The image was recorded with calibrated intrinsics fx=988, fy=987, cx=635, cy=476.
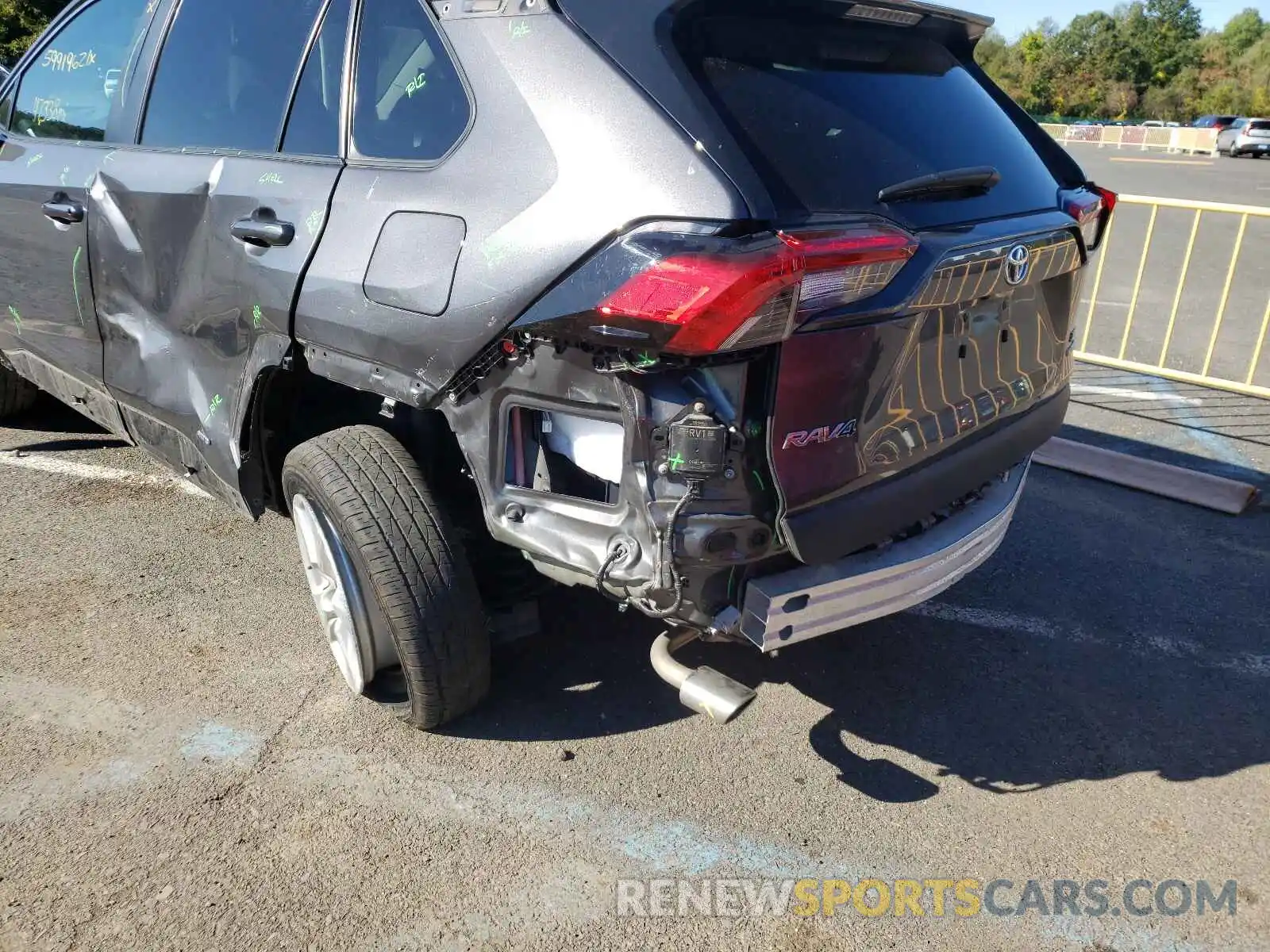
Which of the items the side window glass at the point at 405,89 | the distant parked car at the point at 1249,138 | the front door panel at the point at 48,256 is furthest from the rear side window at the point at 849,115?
the distant parked car at the point at 1249,138

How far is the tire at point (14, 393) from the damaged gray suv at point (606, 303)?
222cm

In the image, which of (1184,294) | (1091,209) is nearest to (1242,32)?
(1184,294)

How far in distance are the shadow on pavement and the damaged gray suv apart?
1.44 ft

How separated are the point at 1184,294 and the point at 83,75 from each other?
9.40 m

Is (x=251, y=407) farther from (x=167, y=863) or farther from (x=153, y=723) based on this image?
(x=167, y=863)

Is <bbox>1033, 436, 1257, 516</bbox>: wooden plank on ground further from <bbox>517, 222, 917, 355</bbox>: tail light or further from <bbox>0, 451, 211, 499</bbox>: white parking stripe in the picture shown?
<bbox>0, 451, 211, 499</bbox>: white parking stripe

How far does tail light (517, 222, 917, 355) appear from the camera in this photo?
1920 mm

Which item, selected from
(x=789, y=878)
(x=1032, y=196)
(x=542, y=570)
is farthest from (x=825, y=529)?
(x=1032, y=196)

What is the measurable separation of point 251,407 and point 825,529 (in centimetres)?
173

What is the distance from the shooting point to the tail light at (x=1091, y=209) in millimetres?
2824

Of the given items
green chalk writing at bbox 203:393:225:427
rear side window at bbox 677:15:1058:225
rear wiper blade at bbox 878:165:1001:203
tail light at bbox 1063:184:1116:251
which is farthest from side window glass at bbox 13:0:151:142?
tail light at bbox 1063:184:1116:251

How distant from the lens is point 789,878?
240 cm

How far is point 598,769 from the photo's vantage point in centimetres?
276

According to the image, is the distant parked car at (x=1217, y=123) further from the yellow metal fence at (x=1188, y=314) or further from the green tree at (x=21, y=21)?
the green tree at (x=21, y=21)
